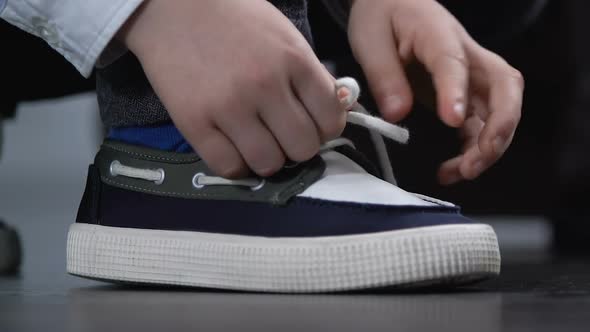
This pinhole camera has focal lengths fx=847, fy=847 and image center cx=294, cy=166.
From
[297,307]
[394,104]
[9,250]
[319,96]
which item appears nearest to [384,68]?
[394,104]

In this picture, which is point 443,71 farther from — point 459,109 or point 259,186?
point 259,186

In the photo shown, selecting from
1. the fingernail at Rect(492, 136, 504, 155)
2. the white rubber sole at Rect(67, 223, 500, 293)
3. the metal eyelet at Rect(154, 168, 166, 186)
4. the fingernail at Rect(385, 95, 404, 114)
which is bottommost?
the white rubber sole at Rect(67, 223, 500, 293)

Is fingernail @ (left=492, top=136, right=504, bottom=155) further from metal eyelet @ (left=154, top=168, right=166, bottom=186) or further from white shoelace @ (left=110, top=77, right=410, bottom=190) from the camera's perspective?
metal eyelet @ (left=154, top=168, right=166, bottom=186)

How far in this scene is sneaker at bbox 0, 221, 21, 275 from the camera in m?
0.79

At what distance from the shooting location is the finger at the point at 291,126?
1.72ft

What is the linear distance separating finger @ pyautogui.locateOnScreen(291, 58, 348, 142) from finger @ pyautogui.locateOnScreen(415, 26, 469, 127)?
9 centimetres

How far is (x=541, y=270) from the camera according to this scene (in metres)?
0.80

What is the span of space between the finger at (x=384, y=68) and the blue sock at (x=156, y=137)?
0.15 metres

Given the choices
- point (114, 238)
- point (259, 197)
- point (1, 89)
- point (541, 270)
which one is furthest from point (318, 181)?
point (1, 89)

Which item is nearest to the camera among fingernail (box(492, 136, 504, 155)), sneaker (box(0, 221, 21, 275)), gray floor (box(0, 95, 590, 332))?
gray floor (box(0, 95, 590, 332))

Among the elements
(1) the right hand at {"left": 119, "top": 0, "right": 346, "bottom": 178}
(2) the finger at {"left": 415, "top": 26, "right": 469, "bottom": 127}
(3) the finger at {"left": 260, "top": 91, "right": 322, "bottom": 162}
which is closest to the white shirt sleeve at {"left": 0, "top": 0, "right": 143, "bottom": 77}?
(1) the right hand at {"left": 119, "top": 0, "right": 346, "bottom": 178}

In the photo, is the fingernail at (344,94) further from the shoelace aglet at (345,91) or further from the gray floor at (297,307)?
the gray floor at (297,307)

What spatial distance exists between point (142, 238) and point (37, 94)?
347mm

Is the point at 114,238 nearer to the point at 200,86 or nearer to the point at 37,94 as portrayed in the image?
the point at 200,86
